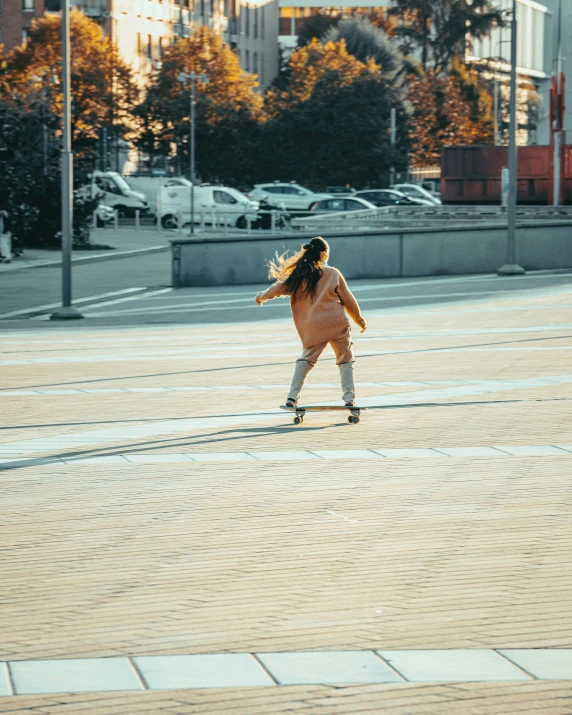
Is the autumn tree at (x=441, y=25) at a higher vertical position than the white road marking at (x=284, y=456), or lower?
higher

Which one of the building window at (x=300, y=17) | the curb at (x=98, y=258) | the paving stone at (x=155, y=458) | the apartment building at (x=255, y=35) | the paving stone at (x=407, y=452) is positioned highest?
the building window at (x=300, y=17)

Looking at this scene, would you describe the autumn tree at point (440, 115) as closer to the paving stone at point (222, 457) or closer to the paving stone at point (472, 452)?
the paving stone at point (472, 452)

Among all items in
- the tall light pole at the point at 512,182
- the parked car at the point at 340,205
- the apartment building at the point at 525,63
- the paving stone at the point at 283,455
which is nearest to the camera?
the paving stone at the point at 283,455

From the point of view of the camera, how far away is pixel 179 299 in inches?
1005

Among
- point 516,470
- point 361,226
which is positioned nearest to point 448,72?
point 361,226

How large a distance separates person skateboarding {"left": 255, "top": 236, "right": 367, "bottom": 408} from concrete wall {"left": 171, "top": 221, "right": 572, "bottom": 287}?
1699 centimetres

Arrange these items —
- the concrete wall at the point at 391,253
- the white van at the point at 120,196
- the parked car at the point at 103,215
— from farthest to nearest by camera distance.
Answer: the white van at the point at 120,196 < the parked car at the point at 103,215 < the concrete wall at the point at 391,253

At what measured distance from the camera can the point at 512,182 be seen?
28406 millimetres

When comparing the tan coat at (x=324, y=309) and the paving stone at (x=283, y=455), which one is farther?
the tan coat at (x=324, y=309)

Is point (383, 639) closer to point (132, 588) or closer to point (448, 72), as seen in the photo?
point (132, 588)

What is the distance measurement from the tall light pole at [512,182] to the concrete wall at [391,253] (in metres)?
1.22

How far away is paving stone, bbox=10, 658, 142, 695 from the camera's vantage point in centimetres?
461

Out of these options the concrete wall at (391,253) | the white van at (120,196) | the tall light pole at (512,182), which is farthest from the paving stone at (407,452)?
the white van at (120,196)

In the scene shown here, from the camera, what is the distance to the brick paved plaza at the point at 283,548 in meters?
4.68
